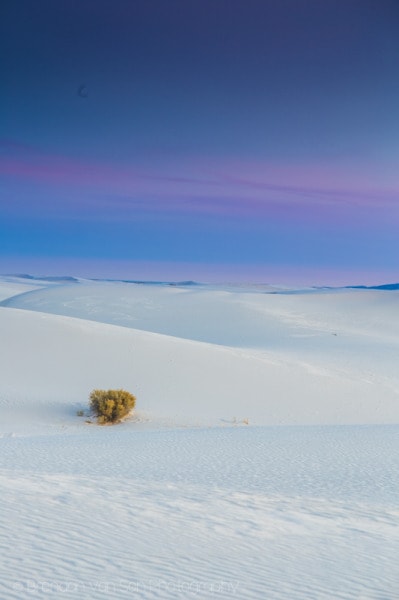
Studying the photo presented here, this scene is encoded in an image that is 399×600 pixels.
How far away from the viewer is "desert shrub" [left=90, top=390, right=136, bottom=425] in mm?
13703

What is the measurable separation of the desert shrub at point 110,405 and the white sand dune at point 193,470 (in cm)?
42

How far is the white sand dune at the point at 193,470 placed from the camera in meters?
3.81

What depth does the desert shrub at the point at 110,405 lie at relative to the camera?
1370 cm

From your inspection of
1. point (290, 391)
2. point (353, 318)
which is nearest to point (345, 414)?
point (290, 391)

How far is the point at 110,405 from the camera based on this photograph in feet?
44.9

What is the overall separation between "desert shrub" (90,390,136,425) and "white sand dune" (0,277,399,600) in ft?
1.38

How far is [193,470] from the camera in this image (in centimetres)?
798

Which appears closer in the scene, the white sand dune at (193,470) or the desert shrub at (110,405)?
the white sand dune at (193,470)

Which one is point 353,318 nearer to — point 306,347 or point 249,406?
point 306,347

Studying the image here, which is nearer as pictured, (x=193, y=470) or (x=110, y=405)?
(x=193, y=470)

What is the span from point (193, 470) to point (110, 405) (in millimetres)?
5996

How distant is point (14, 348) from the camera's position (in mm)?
18734

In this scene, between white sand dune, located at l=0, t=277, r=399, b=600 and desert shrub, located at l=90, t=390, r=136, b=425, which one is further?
desert shrub, located at l=90, t=390, r=136, b=425

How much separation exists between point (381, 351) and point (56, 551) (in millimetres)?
23110
